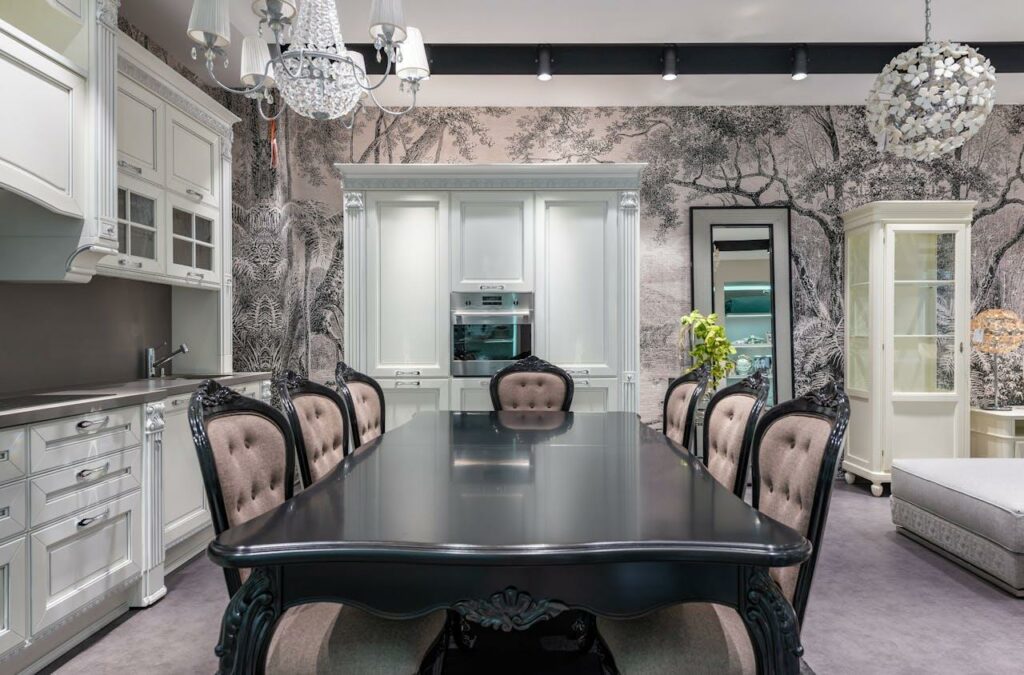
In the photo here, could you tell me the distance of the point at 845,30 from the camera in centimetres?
359

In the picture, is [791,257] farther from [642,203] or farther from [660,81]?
[660,81]

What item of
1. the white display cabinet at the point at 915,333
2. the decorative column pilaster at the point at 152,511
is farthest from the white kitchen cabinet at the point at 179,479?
the white display cabinet at the point at 915,333

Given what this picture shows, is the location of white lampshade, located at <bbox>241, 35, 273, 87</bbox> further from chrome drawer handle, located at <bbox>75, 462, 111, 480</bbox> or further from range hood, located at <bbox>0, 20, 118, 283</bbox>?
chrome drawer handle, located at <bbox>75, 462, 111, 480</bbox>

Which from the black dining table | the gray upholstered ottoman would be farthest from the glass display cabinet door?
the black dining table

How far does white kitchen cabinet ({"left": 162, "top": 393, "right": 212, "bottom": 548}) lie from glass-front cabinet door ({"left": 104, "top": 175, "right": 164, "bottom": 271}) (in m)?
0.68

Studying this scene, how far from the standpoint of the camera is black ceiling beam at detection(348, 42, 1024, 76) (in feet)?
12.2

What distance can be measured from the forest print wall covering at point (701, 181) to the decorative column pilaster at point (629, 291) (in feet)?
1.88

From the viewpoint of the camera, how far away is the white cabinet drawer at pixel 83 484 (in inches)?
76.5

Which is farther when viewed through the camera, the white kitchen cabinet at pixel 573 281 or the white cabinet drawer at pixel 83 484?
the white kitchen cabinet at pixel 573 281

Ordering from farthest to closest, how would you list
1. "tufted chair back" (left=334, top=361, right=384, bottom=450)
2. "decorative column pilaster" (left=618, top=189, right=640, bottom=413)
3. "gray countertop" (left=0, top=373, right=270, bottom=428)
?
"decorative column pilaster" (left=618, top=189, right=640, bottom=413)
"tufted chair back" (left=334, top=361, right=384, bottom=450)
"gray countertop" (left=0, top=373, right=270, bottom=428)

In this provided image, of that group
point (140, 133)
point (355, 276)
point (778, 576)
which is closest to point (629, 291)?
point (355, 276)

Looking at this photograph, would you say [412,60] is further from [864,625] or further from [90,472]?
[864,625]

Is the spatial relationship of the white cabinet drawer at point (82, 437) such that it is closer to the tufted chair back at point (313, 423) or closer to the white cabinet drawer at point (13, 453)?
the white cabinet drawer at point (13, 453)

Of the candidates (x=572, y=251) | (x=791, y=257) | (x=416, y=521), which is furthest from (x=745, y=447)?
(x=791, y=257)
